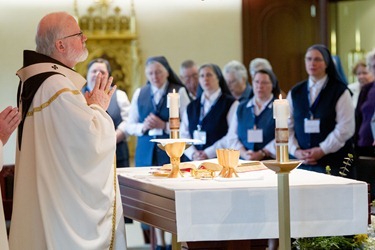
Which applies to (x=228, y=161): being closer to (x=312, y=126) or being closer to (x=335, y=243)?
(x=335, y=243)

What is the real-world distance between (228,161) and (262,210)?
15.2 inches

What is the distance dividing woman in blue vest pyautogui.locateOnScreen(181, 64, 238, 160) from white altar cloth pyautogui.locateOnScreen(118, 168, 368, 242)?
3.79 metres

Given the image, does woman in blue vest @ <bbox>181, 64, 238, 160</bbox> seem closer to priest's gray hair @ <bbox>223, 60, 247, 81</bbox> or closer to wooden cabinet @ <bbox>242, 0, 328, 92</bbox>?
priest's gray hair @ <bbox>223, 60, 247, 81</bbox>

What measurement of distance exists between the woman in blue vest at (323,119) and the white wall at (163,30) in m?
4.98

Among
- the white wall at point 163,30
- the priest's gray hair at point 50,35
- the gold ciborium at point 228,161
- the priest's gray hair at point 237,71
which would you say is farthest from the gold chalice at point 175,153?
the white wall at point 163,30

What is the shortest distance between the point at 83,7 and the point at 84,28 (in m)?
0.28

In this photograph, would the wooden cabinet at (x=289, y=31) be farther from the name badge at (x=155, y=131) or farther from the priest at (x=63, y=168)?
the priest at (x=63, y=168)

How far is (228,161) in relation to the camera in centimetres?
463

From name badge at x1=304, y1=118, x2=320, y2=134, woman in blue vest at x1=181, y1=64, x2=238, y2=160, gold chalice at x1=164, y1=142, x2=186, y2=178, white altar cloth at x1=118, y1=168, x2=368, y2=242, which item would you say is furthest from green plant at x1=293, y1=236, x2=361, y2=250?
woman in blue vest at x1=181, y1=64, x2=238, y2=160

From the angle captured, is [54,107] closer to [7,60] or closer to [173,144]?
[173,144]

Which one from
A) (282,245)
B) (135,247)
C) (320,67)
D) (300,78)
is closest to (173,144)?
(282,245)

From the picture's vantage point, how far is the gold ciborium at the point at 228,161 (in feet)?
15.1

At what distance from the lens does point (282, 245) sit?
4000mm

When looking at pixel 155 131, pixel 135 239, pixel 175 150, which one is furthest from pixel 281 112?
pixel 135 239
